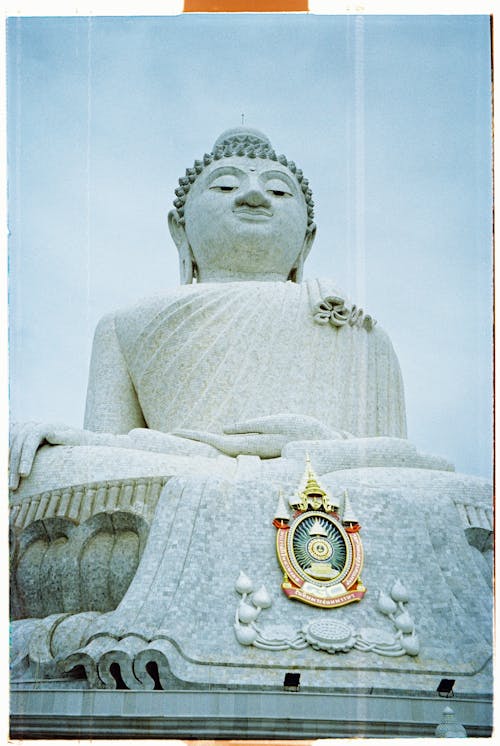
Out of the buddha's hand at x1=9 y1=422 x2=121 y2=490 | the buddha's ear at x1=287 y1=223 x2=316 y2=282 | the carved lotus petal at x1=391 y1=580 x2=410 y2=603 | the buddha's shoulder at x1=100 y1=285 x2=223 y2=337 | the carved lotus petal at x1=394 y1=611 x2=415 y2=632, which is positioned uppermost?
the buddha's ear at x1=287 y1=223 x2=316 y2=282

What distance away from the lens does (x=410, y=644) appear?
25.7 ft

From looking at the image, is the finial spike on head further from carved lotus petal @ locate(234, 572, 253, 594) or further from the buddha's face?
carved lotus petal @ locate(234, 572, 253, 594)

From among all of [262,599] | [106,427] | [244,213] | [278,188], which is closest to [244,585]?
[262,599]

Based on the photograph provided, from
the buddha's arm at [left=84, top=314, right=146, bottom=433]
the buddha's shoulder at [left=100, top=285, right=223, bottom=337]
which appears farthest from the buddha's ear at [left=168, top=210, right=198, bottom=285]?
the buddha's arm at [left=84, top=314, right=146, bottom=433]

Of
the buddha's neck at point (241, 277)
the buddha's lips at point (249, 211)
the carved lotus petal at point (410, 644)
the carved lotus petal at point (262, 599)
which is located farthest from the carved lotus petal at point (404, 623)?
the buddha's lips at point (249, 211)

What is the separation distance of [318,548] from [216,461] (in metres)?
1.17

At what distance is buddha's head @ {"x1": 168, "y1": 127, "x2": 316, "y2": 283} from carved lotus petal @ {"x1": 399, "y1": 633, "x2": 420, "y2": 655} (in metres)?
4.64

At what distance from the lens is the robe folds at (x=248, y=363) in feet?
34.1

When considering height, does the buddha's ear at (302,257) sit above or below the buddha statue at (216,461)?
above

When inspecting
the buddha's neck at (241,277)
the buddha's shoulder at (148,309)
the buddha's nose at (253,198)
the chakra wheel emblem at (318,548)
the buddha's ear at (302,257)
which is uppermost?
the buddha's nose at (253,198)

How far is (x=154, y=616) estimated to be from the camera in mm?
7773

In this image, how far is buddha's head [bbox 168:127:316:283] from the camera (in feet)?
37.9

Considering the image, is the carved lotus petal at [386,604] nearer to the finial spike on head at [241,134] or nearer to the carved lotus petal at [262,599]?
the carved lotus petal at [262,599]

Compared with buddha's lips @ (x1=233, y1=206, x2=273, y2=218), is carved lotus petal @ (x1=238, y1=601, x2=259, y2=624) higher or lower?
lower
